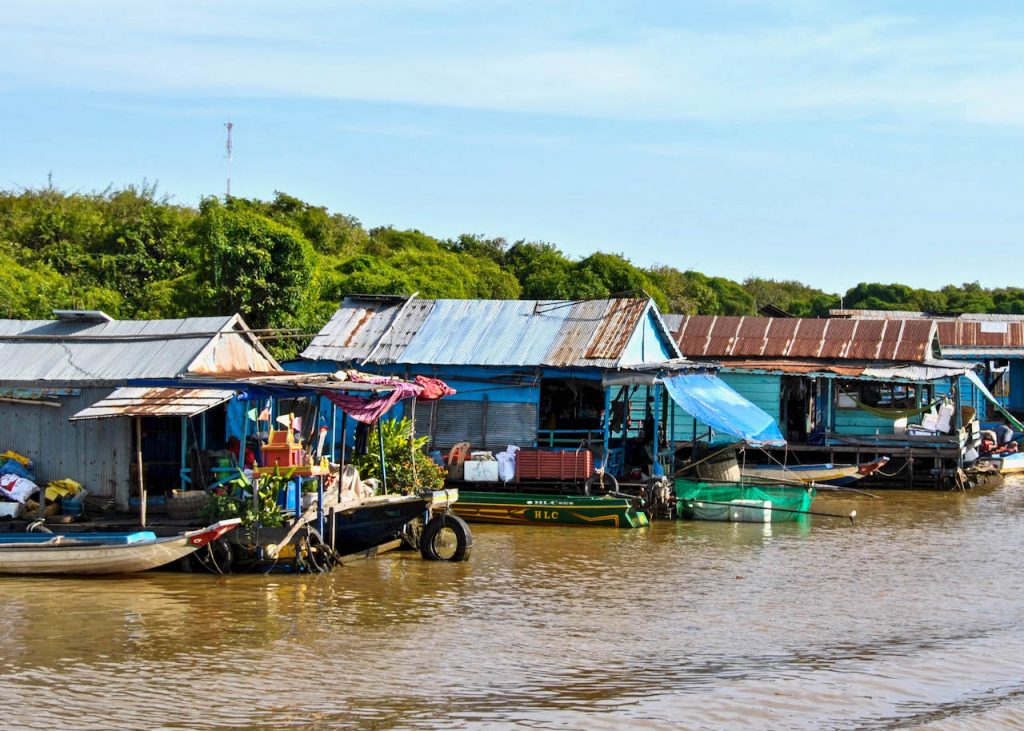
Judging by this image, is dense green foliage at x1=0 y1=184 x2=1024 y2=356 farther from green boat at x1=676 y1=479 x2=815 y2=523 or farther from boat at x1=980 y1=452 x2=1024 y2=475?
boat at x1=980 y1=452 x2=1024 y2=475

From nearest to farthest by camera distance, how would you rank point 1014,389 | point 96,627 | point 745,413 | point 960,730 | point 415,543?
point 960,730, point 96,627, point 415,543, point 745,413, point 1014,389

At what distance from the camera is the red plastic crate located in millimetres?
19734

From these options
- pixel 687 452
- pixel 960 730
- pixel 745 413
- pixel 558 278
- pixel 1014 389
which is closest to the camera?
pixel 960 730

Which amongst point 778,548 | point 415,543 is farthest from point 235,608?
point 778,548

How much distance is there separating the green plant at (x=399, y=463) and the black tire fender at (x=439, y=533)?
40.9 inches

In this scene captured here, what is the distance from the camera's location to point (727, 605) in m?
13.2

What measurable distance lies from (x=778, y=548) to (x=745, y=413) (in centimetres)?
408

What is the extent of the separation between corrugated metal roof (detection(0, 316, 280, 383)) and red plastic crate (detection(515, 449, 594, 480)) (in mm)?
4890

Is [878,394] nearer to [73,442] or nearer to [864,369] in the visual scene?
[864,369]

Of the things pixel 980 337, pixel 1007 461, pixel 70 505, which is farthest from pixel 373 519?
pixel 980 337

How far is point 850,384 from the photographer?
2930 cm

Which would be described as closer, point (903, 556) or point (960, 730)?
point (960, 730)

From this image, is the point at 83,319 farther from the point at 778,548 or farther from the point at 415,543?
the point at 778,548

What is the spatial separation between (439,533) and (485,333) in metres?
6.80
